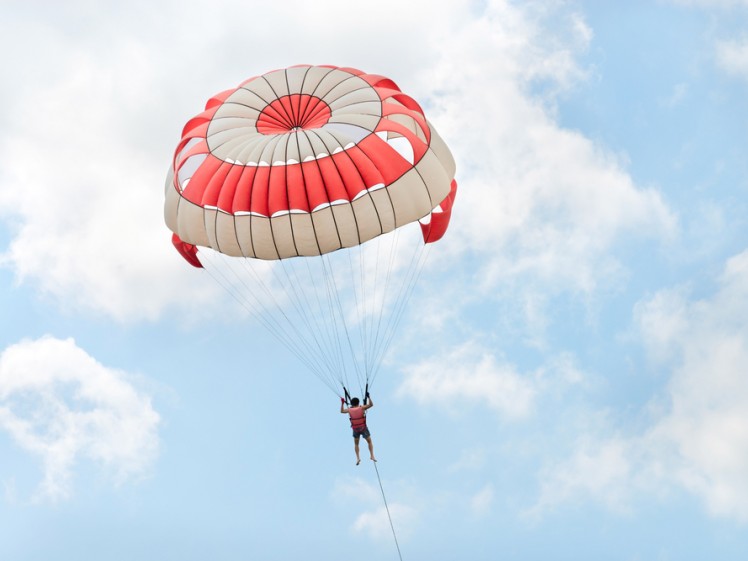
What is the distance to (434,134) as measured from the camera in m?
27.6

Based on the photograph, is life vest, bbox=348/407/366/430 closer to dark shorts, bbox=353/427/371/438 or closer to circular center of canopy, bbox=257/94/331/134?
dark shorts, bbox=353/427/371/438

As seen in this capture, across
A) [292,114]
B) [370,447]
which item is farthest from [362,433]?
[292,114]

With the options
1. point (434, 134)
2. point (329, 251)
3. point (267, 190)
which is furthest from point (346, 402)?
point (434, 134)

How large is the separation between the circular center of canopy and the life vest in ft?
24.4

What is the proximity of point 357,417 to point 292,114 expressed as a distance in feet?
26.8

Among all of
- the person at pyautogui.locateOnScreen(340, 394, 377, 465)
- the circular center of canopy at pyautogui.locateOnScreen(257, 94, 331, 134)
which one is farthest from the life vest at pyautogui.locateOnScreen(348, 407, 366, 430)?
the circular center of canopy at pyautogui.locateOnScreen(257, 94, 331, 134)

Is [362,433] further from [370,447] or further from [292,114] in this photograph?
[292,114]

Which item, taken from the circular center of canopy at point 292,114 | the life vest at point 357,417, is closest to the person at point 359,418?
the life vest at point 357,417

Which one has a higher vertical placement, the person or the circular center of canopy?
the circular center of canopy

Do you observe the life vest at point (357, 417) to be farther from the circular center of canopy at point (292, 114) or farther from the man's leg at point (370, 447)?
the circular center of canopy at point (292, 114)

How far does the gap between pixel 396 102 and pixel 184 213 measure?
20.8 feet

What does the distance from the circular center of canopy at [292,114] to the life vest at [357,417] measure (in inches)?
293

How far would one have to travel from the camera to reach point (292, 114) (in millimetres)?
27016

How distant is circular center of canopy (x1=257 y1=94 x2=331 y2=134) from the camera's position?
26766mm
